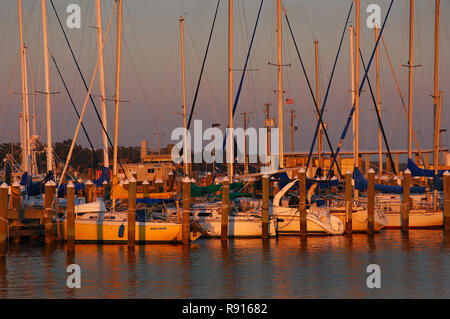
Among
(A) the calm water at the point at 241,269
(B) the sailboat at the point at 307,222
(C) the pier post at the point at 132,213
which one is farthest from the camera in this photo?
(B) the sailboat at the point at 307,222

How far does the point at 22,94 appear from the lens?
51.1m


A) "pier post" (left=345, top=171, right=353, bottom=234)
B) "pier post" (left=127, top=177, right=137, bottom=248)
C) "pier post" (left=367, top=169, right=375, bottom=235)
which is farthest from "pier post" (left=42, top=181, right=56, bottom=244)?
"pier post" (left=367, top=169, right=375, bottom=235)

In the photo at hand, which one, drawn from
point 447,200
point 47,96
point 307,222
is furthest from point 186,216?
point 447,200

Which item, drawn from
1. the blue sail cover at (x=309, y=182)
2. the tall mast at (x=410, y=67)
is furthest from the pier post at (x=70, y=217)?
the tall mast at (x=410, y=67)

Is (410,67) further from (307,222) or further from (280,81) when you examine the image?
(307,222)

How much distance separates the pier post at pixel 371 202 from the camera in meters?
38.4

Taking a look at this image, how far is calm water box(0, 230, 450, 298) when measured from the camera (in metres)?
26.2

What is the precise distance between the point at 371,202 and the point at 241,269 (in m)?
11.0

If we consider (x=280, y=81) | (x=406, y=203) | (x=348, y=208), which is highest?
(x=280, y=81)

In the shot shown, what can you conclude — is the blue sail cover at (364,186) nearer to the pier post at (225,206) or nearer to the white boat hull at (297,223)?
the white boat hull at (297,223)

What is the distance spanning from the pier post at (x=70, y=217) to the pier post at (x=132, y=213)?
7.98 feet

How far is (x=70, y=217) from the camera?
33188mm

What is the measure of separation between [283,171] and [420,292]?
16173 mm
